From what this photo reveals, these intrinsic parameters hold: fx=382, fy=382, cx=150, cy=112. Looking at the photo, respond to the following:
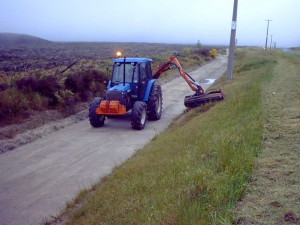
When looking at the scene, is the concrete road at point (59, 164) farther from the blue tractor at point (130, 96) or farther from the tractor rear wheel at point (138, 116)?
the blue tractor at point (130, 96)

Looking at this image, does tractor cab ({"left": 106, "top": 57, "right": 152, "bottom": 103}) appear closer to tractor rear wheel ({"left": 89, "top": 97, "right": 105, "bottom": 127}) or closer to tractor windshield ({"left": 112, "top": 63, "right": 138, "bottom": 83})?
tractor windshield ({"left": 112, "top": 63, "right": 138, "bottom": 83})

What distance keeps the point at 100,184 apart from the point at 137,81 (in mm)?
6461

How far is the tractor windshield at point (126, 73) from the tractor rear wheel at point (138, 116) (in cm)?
115

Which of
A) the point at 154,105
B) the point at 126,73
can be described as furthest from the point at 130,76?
the point at 154,105

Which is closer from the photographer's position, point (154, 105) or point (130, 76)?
point (130, 76)

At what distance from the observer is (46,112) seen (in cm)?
1516

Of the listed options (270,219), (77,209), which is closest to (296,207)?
(270,219)

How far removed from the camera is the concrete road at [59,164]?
24.1ft

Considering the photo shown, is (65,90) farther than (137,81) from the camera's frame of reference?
Yes

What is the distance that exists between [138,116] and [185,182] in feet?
23.5

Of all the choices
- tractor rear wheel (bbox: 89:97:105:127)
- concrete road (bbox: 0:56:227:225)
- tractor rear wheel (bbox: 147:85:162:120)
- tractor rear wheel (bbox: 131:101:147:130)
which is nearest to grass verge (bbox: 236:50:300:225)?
concrete road (bbox: 0:56:227:225)

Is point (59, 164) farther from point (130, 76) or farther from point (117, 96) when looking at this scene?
point (130, 76)

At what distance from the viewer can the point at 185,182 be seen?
19.2ft

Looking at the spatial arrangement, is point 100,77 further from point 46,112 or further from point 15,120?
point 15,120
